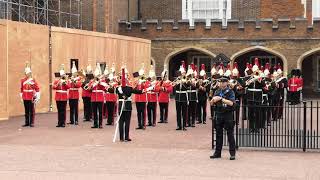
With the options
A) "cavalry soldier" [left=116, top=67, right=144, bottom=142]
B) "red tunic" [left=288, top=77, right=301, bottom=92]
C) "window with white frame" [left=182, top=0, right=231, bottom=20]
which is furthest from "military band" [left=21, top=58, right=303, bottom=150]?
"window with white frame" [left=182, top=0, right=231, bottom=20]

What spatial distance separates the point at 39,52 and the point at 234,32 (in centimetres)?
1487

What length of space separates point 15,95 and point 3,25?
2.63m

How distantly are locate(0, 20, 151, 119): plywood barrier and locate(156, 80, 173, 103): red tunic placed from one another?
207 inches

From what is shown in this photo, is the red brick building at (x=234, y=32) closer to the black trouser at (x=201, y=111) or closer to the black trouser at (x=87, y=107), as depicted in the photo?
the black trouser at (x=201, y=111)

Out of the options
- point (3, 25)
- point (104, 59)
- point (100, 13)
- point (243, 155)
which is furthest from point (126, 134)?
point (100, 13)

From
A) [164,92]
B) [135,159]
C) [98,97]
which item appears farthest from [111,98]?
[135,159]

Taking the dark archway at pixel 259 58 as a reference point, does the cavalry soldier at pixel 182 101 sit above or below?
below

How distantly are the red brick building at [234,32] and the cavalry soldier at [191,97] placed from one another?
44.1 ft

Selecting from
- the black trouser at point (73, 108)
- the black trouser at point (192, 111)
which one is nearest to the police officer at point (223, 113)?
the black trouser at point (192, 111)

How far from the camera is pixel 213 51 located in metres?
35.2

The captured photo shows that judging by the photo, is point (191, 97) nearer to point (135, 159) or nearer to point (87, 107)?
point (87, 107)

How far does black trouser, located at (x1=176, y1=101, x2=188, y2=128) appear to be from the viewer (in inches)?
717

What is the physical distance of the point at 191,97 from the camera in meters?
19.2

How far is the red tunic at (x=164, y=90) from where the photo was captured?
19703 mm
